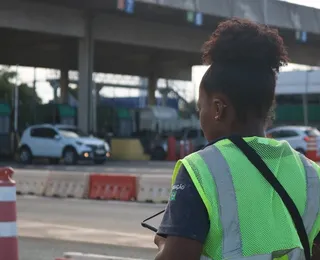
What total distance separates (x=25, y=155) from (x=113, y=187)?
16.1 metres

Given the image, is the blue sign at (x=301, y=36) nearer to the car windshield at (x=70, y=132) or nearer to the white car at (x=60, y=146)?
the white car at (x=60, y=146)

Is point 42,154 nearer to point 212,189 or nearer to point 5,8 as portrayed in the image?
point 5,8

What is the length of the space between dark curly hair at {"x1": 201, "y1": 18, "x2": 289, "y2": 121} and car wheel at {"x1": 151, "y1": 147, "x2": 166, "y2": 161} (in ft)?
103

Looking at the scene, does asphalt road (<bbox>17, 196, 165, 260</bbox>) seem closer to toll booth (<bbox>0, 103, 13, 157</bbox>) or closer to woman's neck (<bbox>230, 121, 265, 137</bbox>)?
woman's neck (<bbox>230, 121, 265, 137</bbox>)

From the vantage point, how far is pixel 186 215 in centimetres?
182

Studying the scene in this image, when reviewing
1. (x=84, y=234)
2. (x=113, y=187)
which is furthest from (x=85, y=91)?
(x=84, y=234)

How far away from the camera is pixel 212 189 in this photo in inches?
73.0

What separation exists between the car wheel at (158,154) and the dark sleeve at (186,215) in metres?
31.5

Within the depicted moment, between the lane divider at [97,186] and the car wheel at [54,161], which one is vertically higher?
the lane divider at [97,186]

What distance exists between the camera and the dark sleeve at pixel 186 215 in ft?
5.96

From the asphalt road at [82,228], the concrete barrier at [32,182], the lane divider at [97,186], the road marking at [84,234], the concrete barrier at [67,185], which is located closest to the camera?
the asphalt road at [82,228]

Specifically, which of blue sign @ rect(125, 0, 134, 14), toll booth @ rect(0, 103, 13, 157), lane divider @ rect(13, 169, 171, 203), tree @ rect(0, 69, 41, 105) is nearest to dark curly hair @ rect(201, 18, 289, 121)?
lane divider @ rect(13, 169, 171, 203)

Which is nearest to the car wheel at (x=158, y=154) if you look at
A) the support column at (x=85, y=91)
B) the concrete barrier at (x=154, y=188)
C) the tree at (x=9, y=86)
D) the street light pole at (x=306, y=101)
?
the support column at (x=85, y=91)

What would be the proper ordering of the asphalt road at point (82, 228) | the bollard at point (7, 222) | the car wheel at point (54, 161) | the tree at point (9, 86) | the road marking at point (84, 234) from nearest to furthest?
the bollard at point (7, 222), the asphalt road at point (82, 228), the road marking at point (84, 234), the car wheel at point (54, 161), the tree at point (9, 86)
